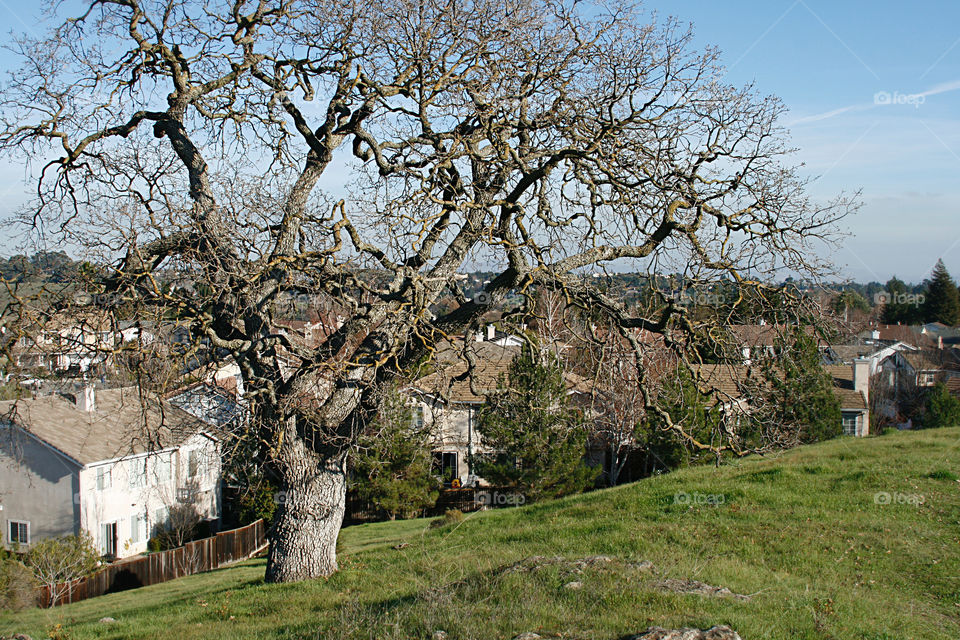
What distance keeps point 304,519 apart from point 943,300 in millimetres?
80106

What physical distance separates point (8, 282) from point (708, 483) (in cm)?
1162

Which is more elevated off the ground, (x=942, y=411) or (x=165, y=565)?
(x=942, y=411)

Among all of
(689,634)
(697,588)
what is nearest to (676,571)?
(697,588)

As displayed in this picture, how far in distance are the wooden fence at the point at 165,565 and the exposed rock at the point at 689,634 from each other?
686 inches

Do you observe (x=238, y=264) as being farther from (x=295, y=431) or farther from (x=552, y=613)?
(x=552, y=613)

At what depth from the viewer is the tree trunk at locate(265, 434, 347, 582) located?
9.06 metres

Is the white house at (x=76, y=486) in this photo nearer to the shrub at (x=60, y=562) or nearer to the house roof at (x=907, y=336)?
the shrub at (x=60, y=562)

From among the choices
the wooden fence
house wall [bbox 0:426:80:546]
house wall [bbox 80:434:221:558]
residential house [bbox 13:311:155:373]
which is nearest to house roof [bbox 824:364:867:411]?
the wooden fence

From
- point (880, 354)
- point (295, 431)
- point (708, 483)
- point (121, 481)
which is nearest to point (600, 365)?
point (295, 431)

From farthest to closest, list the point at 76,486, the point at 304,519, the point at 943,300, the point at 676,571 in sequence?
the point at 943,300, the point at 76,486, the point at 304,519, the point at 676,571

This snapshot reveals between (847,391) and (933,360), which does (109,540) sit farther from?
(933,360)

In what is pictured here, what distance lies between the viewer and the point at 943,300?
71312 mm

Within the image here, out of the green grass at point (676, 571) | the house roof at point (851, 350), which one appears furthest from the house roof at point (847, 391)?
the green grass at point (676, 571)

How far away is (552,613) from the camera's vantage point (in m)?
5.67
